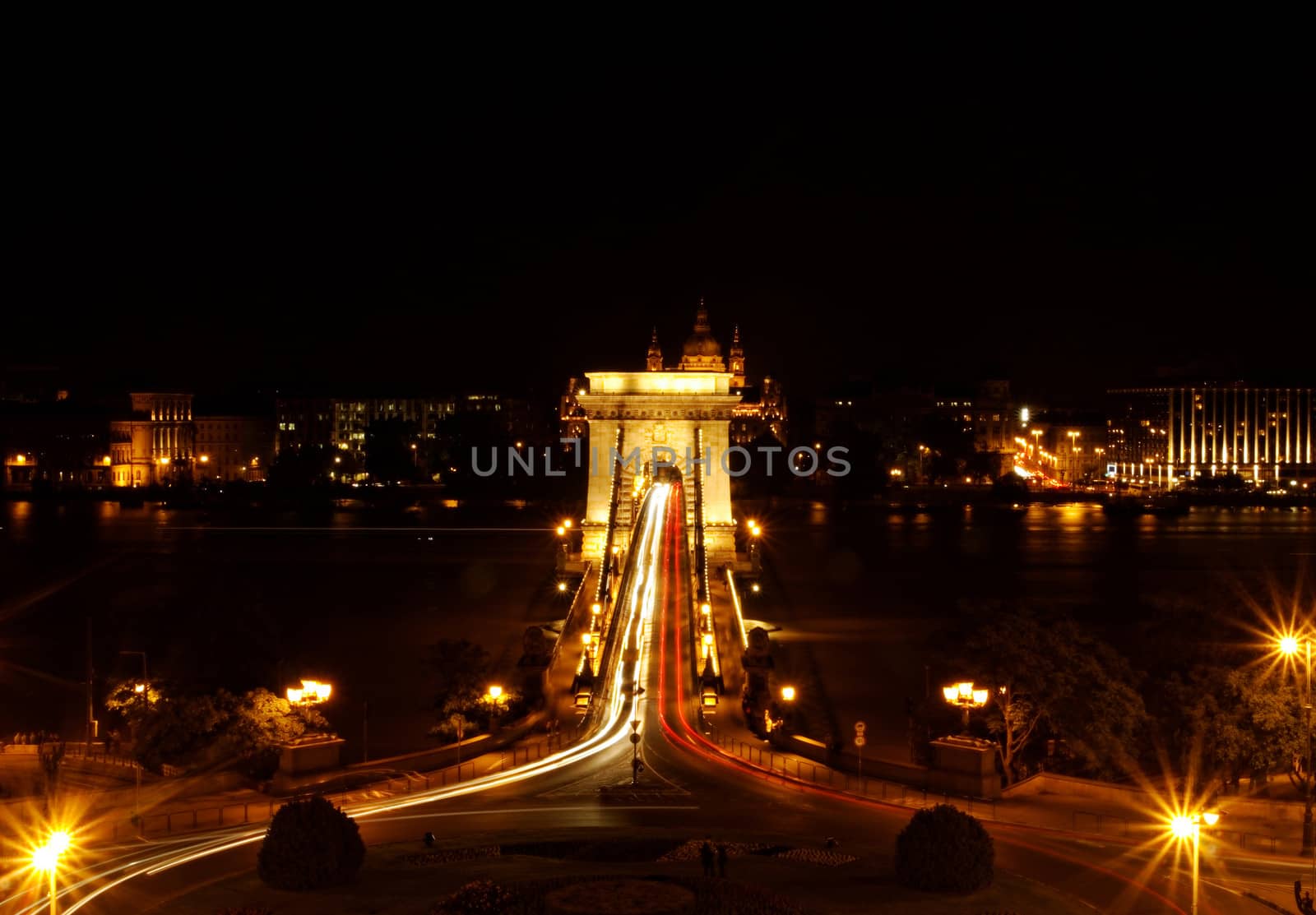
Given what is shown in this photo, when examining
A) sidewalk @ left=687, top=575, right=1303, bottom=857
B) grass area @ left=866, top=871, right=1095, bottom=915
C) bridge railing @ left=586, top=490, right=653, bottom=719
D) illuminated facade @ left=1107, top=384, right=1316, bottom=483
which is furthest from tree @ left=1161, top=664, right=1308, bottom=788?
illuminated facade @ left=1107, top=384, right=1316, bottom=483

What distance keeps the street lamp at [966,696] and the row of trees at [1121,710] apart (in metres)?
0.58

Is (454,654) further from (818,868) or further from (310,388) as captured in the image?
(310,388)

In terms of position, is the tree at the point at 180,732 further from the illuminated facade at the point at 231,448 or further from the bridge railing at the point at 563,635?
the illuminated facade at the point at 231,448

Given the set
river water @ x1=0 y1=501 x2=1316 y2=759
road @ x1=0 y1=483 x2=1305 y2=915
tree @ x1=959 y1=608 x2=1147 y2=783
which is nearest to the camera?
road @ x1=0 y1=483 x2=1305 y2=915

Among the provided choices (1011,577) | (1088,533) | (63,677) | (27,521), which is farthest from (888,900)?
(27,521)

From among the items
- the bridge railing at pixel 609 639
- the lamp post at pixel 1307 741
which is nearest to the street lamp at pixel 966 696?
the lamp post at pixel 1307 741

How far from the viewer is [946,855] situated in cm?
1532

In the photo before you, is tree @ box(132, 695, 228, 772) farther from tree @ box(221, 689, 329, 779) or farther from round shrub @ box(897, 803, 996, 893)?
round shrub @ box(897, 803, 996, 893)

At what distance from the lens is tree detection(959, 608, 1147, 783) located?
23.0m

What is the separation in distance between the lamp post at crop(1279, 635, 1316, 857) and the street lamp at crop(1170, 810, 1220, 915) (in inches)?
54.3

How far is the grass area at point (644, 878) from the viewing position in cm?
1473

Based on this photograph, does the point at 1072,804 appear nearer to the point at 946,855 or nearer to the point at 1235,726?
the point at 1235,726

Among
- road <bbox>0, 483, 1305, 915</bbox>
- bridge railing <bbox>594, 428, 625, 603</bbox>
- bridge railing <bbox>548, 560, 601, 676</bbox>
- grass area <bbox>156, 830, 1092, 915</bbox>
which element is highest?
bridge railing <bbox>594, 428, 625, 603</bbox>

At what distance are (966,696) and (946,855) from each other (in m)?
7.47
